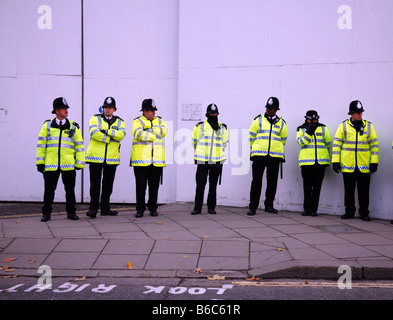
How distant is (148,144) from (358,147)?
3656 mm

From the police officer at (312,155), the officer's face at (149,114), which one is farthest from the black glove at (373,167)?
the officer's face at (149,114)

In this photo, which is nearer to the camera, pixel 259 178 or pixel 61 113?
pixel 61 113

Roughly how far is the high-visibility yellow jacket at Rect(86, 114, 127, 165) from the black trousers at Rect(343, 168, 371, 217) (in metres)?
4.04

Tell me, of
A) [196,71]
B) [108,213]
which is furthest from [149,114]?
[196,71]

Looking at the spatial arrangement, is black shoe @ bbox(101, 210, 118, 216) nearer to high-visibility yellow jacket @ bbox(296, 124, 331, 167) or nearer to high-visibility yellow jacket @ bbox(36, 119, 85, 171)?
high-visibility yellow jacket @ bbox(36, 119, 85, 171)

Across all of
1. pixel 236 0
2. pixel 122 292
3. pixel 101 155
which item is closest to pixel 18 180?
pixel 101 155

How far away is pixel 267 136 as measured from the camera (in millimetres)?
8617

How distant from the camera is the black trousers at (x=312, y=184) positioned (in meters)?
8.77

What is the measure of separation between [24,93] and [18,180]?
1.84m

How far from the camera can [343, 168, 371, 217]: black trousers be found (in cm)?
849

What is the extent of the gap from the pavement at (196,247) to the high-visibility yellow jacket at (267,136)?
118cm

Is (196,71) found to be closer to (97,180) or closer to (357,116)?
(97,180)

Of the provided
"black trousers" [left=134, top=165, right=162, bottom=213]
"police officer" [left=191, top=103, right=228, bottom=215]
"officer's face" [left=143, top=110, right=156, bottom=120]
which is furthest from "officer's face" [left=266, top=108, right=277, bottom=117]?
"black trousers" [left=134, top=165, right=162, bottom=213]

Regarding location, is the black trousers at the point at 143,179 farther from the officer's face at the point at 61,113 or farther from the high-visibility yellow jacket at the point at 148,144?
the officer's face at the point at 61,113
